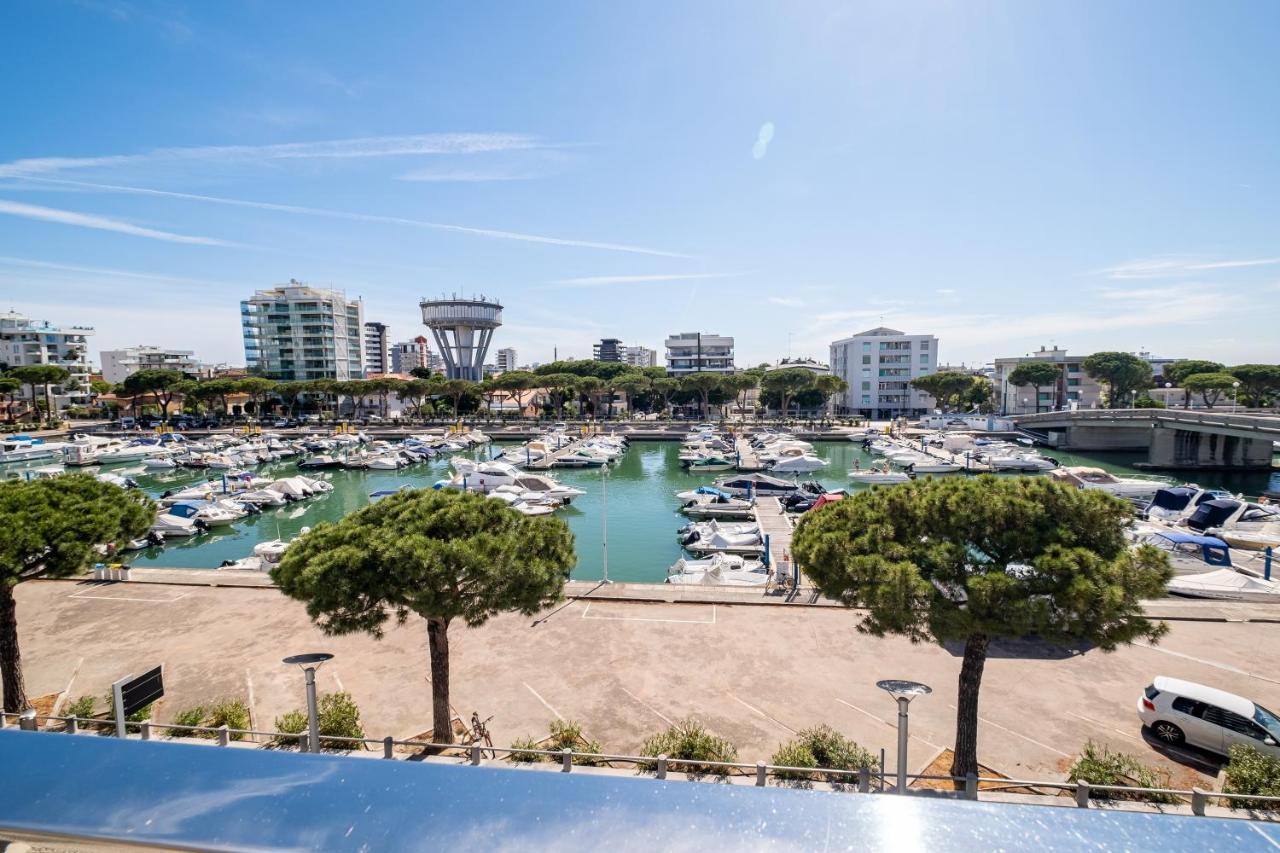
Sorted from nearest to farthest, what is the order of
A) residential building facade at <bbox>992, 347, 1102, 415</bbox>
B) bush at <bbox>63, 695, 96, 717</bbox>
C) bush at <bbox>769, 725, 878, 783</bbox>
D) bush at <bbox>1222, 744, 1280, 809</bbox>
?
bush at <bbox>1222, 744, 1280, 809</bbox>, bush at <bbox>769, 725, 878, 783</bbox>, bush at <bbox>63, 695, 96, 717</bbox>, residential building facade at <bbox>992, 347, 1102, 415</bbox>

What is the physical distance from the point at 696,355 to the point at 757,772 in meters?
122

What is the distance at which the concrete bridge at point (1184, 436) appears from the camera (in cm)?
4518

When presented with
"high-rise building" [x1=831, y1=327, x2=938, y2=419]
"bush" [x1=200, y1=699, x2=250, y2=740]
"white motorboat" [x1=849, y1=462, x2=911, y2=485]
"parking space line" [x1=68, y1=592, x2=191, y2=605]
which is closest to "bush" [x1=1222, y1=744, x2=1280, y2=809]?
"bush" [x1=200, y1=699, x2=250, y2=740]

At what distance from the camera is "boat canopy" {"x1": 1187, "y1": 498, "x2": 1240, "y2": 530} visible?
28.8 m

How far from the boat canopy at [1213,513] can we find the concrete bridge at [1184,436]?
18299mm

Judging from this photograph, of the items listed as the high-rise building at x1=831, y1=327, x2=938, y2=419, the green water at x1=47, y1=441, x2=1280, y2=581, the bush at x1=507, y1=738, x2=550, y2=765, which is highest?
the high-rise building at x1=831, y1=327, x2=938, y2=419

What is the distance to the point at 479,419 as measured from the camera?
300ft

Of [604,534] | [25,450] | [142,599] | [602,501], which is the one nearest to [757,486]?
[602,501]

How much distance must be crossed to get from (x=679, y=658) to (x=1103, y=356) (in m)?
92.0

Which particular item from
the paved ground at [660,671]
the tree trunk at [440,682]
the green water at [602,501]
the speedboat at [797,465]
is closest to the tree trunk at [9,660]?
the paved ground at [660,671]

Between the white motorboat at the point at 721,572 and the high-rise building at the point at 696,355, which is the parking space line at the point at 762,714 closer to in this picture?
the white motorboat at the point at 721,572

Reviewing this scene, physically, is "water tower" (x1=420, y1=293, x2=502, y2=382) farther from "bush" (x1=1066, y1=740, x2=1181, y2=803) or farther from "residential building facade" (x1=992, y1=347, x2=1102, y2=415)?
"bush" (x1=1066, y1=740, x2=1181, y2=803)

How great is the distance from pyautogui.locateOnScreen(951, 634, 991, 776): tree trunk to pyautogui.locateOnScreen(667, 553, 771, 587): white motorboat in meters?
10.9

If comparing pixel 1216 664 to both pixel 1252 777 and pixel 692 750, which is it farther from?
pixel 692 750
